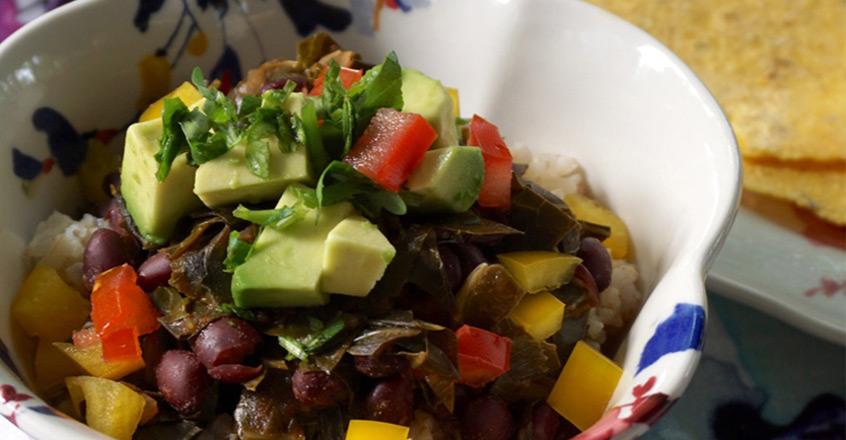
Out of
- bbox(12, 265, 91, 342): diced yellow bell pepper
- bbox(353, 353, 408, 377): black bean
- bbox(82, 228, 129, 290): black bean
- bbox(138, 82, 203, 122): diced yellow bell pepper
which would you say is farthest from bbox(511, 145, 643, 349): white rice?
bbox(12, 265, 91, 342): diced yellow bell pepper

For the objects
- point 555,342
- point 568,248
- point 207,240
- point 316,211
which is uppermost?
point 316,211

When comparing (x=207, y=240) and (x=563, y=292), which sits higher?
(x=207, y=240)

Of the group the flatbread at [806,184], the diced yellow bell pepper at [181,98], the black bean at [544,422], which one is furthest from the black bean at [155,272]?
the flatbread at [806,184]

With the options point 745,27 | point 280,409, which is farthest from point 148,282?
point 745,27

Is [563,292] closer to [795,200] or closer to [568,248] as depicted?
[568,248]

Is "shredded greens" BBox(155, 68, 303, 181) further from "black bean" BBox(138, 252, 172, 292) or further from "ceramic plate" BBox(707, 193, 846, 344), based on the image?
"ceramic plate" BBox(707, 193, 846, 344)

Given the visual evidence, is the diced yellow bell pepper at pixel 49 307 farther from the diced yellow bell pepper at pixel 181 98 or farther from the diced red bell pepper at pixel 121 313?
the diced yellow bell pepper at pixel 181 98
